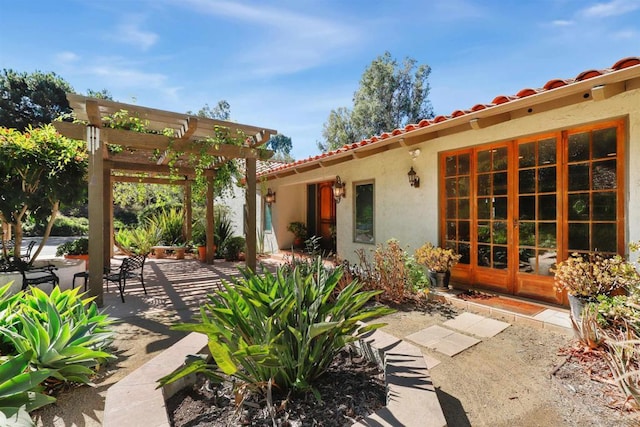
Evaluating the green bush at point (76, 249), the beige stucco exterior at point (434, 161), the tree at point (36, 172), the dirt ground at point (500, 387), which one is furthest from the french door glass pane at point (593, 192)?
the green bush at point (76, 249)

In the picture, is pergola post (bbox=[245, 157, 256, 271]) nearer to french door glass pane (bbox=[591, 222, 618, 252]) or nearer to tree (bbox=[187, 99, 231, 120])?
french door glass pane (bbox=[591, 222, 618, 252])

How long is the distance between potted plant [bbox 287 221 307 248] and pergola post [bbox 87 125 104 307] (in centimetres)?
663

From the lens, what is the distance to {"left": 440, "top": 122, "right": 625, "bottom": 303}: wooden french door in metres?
4.04

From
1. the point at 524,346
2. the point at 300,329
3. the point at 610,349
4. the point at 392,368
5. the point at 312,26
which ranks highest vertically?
the point at 312,26

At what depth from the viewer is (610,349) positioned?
2.79 metres

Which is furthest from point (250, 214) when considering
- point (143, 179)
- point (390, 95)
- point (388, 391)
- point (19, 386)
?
point (390, 95)

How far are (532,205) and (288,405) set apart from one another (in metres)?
4.59

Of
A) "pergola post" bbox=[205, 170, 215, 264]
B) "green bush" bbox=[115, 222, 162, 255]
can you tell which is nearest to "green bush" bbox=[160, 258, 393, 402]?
"pergola post" bbox=[205, 170, 215, 264]

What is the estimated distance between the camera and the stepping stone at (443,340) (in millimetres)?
3363

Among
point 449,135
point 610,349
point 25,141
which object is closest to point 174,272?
point 25,141

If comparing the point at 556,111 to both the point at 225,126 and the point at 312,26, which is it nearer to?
the point at 312,26

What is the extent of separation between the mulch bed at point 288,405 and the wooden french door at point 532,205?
12.1 feet

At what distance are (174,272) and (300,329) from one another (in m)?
6.71

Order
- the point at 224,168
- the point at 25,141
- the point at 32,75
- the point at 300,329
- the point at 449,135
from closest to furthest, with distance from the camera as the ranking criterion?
the point at 300,329
the point at 25,141
the point at 449,135
the point at 224,168
the point at 32,75
